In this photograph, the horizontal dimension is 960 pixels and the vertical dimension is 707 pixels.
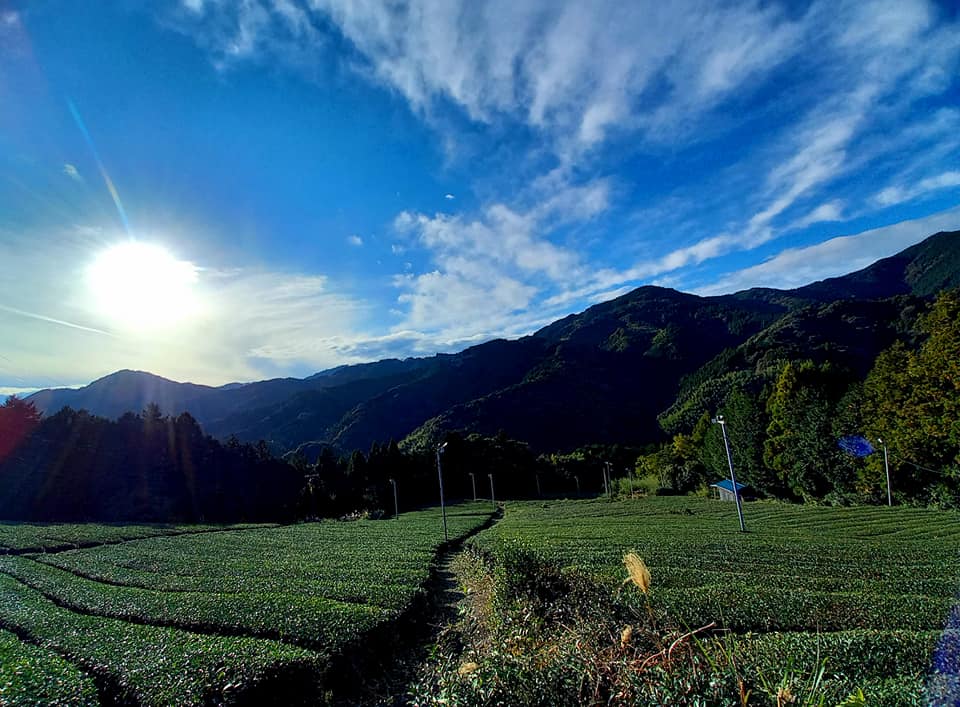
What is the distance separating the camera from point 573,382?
14788 centimetres

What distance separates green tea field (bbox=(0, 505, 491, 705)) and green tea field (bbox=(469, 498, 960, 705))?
17.3 ft

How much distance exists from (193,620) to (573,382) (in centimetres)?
14041

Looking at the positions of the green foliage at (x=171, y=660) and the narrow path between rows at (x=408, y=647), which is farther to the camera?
the narrow path between rows at (x=408, y=647)

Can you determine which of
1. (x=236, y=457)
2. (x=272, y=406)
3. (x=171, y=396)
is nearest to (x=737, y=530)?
(x=236, y=457)

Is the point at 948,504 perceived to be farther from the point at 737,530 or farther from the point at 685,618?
the point at 685,618

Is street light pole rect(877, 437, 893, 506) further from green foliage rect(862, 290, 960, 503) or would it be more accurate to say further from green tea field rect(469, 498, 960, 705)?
green tea field rect(469, 498, 960, 705)

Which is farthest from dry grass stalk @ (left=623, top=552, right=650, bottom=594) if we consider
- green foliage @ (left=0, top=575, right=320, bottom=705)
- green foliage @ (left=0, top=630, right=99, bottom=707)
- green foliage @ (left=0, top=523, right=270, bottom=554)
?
green foliage @ (left=0, top=523, right=270, bottom=554)

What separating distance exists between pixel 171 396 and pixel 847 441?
746 feet

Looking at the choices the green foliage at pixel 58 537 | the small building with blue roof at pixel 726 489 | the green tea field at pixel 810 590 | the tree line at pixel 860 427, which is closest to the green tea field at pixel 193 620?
Answer: the green foliage at pixel 58 537

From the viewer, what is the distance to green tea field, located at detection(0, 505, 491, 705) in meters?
9.08

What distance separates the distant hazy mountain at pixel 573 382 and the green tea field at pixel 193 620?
85183 millimetres

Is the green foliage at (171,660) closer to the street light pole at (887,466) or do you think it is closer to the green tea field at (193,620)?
the green tea field at (193,620)

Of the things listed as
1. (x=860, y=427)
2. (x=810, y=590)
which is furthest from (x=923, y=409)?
(x=810, y=590)

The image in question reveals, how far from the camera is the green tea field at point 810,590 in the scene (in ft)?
17.9
